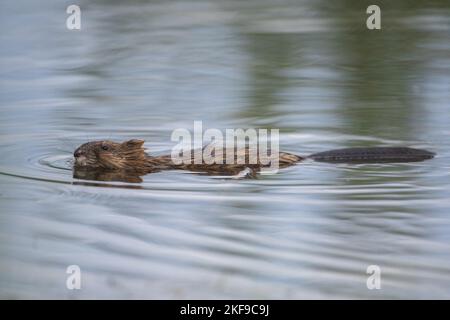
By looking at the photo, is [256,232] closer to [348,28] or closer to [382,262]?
[382,262]

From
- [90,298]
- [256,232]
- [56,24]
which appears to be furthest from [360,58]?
[90,298]

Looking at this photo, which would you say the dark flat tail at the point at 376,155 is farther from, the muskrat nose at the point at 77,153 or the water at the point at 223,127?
the muskrat nose at the point at 77,153

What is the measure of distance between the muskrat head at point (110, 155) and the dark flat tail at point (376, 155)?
5.15 ft

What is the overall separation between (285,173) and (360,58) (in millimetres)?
4218

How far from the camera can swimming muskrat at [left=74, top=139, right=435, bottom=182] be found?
897cm

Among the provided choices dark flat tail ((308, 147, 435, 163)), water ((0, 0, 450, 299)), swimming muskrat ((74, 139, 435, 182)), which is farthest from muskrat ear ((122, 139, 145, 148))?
dark flat tail ((308, 147, 435, 163))

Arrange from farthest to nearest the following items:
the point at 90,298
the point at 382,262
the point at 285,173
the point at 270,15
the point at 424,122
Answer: the point at 270,15, the point at 424,122, the point at 285,173, the point at 382,262, the point at 90,298

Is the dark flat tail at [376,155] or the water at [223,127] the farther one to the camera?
the dark flat tail at [376,155]

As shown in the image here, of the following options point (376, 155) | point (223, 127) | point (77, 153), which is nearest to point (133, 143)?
point (77, 153)

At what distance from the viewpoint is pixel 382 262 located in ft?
20.1

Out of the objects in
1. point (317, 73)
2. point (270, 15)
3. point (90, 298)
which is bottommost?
point (90, 298)

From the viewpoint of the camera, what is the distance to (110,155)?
9.09 meters

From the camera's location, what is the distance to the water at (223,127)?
19.9 ft

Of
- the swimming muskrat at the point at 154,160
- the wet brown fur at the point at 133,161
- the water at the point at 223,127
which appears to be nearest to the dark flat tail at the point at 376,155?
the swimming muskrat at the point at 154,160
